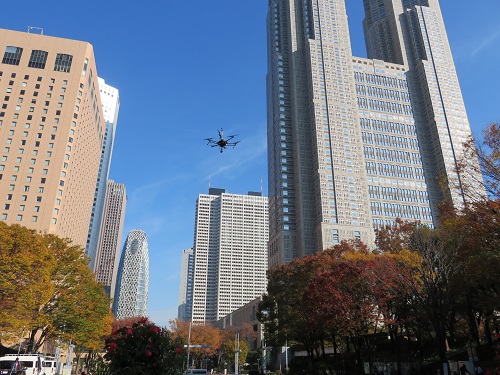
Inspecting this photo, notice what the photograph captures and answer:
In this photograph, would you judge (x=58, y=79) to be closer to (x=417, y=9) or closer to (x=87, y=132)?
(x=87, y=132)

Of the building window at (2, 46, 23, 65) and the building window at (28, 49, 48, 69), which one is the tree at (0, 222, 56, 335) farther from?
the building window at (2, 46, 23, 65)

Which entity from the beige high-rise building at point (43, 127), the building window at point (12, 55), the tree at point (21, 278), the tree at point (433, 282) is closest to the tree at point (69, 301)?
the tree at point (21, 278)

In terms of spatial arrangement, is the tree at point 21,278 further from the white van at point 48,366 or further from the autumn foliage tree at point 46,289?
the white van at point 48,366

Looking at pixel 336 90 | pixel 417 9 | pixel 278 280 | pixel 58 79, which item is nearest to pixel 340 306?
pixel 278 280

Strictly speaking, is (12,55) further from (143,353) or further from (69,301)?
(143,353)

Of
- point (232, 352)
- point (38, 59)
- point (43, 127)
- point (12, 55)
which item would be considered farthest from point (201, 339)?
point (12, 55)
